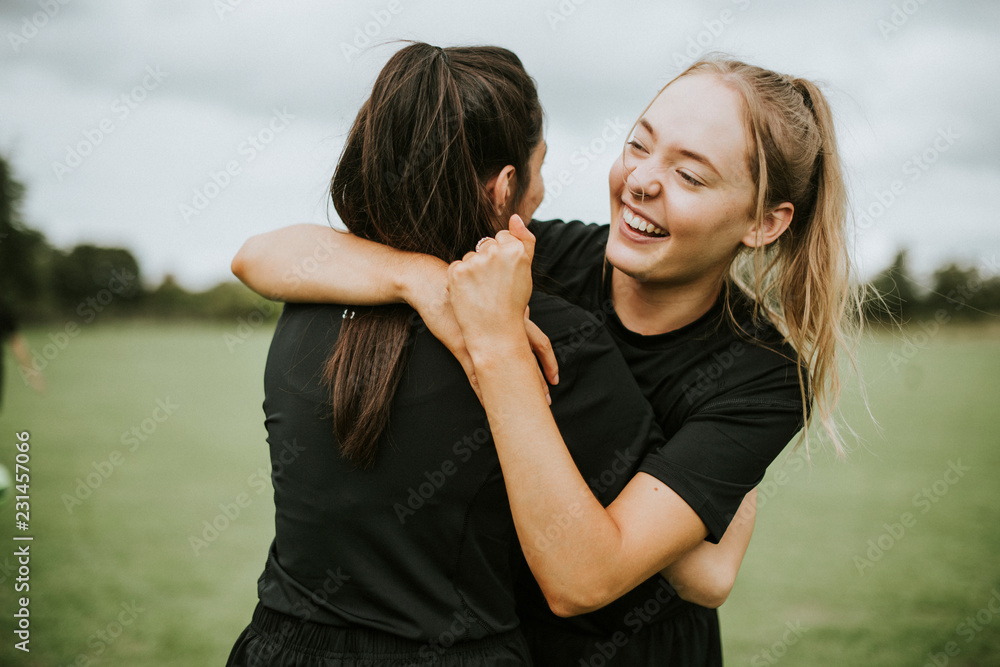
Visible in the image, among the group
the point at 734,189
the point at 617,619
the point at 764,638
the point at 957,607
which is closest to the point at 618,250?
the point at 734,189

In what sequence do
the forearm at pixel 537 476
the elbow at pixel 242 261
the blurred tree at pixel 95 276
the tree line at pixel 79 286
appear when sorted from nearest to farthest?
the forearm at pixel 537 476
the elbow at pixel 242 261
the tree line at pixel 79 286
the blurred tree at pixel 95 276

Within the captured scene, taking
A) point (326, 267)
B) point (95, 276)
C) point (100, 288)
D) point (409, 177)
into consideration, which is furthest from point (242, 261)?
point (100, 288)

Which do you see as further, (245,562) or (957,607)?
(245,562)

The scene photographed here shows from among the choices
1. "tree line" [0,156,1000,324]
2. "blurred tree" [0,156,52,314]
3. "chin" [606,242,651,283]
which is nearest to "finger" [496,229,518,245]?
"chin" [606,242,651,283]

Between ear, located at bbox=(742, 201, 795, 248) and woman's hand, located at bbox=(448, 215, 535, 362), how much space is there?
86cm

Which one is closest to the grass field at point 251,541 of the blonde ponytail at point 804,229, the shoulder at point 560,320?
the blonde ponytail at point 804,229

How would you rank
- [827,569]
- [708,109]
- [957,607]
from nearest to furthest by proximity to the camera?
1. [708,109]
2. [957,607]
3. [827,569]

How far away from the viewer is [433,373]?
1.40 m

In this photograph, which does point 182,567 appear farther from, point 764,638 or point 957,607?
point 957,607

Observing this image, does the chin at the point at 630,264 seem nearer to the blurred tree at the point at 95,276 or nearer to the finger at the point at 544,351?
the finger at the point at 544,351

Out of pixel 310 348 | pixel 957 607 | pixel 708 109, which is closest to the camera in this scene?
pixel 310 348

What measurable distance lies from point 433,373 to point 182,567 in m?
6.59

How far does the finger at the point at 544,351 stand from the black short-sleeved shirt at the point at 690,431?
0.31 metres

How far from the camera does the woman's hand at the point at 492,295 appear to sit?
1355mm
